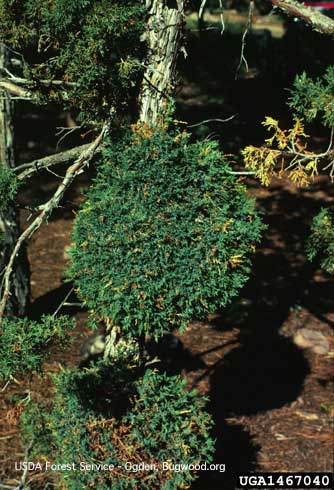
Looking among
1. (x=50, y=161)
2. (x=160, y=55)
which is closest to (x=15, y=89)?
(x=50, y=161)

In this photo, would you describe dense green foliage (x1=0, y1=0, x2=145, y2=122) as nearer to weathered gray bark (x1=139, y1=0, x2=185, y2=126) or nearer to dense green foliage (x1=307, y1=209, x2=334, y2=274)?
weathered gray bark (x1=139, y1=0, x2=185, y2=126)

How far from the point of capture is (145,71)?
4688 millimetres

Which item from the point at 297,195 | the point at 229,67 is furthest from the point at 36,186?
the point at 229,67

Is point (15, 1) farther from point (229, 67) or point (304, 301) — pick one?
point (229, 67)

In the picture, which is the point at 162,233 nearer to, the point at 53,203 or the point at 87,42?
the point at 53,203

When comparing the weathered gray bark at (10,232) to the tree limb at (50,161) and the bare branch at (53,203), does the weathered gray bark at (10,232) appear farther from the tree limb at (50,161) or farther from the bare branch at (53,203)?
the bare branch at (53,203)

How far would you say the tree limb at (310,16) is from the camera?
4668mm

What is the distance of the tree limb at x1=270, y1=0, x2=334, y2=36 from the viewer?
4668mm

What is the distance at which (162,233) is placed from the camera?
409cm

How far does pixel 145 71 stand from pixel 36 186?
761 centimetres

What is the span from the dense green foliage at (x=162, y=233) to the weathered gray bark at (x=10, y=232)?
10.0ft

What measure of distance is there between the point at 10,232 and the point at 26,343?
357 centimetres

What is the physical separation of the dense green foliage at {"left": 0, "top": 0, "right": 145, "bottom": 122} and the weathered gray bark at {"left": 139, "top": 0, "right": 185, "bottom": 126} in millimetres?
103

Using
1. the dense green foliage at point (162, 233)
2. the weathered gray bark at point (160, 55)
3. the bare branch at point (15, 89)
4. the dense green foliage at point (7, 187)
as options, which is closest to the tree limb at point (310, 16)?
the weathered gray bark at point (160, 55)
